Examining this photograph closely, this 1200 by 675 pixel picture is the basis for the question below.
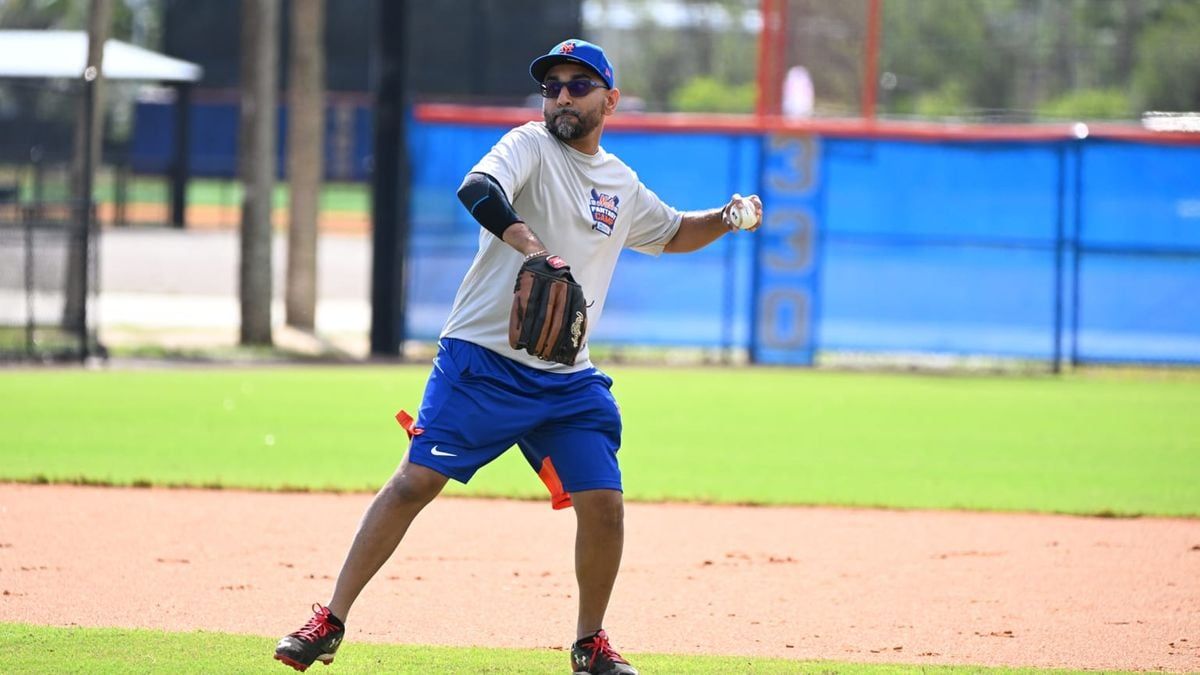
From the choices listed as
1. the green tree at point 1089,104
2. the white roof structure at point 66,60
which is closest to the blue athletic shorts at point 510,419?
the white roof structure at point 66,60

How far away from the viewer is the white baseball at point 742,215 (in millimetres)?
6020

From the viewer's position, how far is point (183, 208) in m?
35.7

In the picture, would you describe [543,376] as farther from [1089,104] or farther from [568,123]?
[1089,104]

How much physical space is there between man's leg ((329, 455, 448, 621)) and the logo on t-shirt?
3.28 feet

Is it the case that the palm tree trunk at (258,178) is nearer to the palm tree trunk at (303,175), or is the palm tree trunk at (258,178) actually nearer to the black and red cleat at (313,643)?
the palm tree trunk at (303,175)

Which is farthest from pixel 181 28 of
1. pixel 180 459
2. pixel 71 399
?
pixel 180 459

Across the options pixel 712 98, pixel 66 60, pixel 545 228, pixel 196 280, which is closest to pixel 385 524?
pixel 545 228

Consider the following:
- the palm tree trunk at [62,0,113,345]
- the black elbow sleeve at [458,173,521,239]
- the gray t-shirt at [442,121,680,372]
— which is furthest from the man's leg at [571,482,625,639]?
the palm tree trunk at [62,0,113,345]

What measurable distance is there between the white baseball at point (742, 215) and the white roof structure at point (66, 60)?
73.7 ft

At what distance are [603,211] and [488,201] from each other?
0.60 metres

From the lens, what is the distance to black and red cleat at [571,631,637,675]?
5.52 meters

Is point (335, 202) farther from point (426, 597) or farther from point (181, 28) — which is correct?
point (426, 597)

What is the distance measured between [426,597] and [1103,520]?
14.9 feet

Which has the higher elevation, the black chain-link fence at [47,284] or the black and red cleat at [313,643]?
the black chain-link fence at [47,284]
